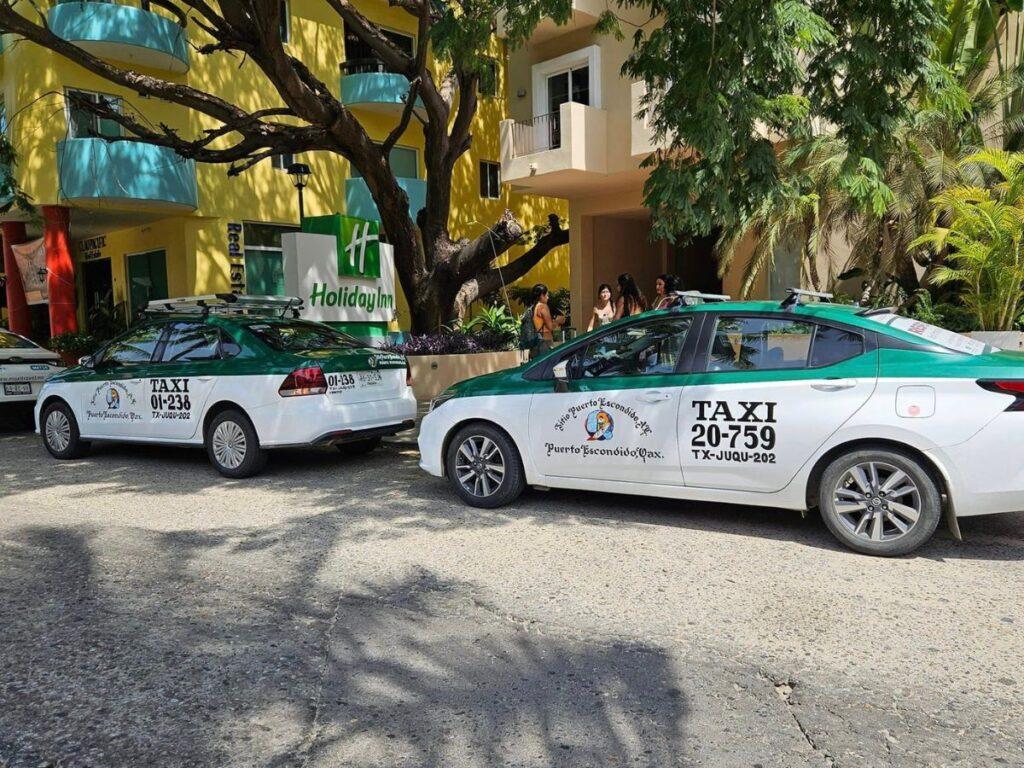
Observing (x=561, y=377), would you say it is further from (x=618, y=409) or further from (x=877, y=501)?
(x=877, y=501)

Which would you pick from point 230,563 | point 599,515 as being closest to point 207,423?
point 230,563

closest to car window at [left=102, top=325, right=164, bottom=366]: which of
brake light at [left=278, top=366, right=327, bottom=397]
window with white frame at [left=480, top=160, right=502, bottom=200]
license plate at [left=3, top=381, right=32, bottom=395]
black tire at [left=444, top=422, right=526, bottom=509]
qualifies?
brake light at [left=278, top=366, right=327, bottom=397]

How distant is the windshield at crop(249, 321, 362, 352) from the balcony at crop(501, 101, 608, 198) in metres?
8.56

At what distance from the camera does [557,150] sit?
16.0 meters

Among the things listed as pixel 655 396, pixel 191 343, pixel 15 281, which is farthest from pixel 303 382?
pixel 15 281

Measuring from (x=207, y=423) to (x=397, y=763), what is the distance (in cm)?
590

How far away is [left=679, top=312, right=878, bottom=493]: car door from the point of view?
16.9ft

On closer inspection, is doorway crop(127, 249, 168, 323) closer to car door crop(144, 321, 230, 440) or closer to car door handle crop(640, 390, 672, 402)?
car door crop(144, 321, 230, 440)

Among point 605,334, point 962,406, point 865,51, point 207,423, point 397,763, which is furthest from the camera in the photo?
point 207,423

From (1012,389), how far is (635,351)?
95.2 inches

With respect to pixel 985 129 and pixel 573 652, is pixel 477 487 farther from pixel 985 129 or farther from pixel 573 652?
pixel 985 129

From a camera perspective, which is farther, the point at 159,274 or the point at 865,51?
the point at 159,274

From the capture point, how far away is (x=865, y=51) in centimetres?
714

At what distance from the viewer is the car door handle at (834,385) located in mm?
5104
